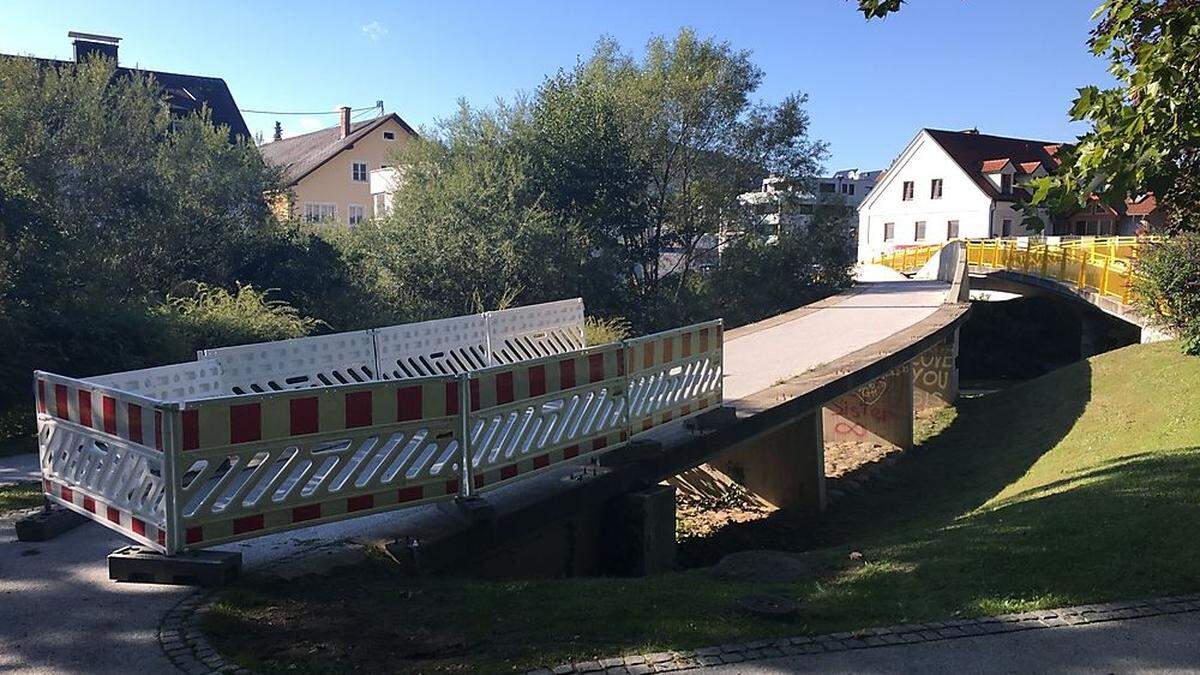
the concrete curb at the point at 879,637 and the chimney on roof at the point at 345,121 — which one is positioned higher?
the chimney on roof at the point at 345,121

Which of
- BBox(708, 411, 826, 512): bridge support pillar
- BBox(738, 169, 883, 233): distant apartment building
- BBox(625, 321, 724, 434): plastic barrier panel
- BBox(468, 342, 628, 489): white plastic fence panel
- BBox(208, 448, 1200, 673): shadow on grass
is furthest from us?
BBox(738, 169, 883, 233): distant apartment building

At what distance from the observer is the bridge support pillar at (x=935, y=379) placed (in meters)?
21.3

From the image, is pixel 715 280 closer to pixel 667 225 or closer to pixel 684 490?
pixel 667 225

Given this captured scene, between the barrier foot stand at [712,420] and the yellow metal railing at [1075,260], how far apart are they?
552 inches

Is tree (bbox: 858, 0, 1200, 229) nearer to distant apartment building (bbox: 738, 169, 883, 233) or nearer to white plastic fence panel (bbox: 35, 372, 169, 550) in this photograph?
white plastic fence panel (bbox: 35, 372, 169, 550)

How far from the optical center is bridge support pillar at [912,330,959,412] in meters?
21.3

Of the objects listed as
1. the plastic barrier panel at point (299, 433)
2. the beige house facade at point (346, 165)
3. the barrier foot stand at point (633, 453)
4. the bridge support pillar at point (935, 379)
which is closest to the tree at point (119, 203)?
the plastic barrier panel at point (299, 433)

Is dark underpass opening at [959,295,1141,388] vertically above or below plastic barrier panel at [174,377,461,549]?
below

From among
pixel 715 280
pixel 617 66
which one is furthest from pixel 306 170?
pixel 715 280

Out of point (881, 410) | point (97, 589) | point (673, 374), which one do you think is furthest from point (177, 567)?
point (881, 410)

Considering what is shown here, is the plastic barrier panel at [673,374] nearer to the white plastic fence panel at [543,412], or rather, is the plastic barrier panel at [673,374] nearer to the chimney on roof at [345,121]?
the white plastic fence panel at [543,412]

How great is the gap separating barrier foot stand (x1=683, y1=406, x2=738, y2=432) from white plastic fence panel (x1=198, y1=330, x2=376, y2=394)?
356cm

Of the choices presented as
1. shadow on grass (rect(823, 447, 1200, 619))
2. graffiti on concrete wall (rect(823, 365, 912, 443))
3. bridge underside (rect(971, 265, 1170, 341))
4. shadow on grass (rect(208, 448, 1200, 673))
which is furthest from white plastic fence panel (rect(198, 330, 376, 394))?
bridge underside (rect(971, 265, 1170, 341))

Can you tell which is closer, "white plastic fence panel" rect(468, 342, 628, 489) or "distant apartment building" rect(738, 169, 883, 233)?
"white plastic fence panel" rect(468, 342, 628, 489)
